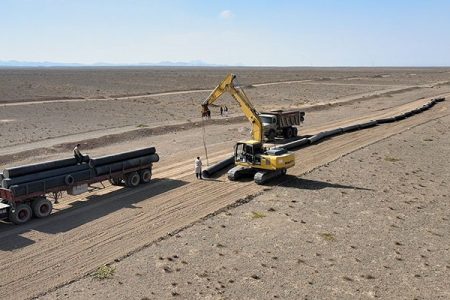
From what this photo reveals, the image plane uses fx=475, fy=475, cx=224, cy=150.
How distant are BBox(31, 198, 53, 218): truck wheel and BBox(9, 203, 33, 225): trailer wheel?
253 millimetres

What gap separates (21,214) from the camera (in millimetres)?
21047

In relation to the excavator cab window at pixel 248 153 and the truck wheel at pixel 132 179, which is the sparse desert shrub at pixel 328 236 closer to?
the excavator cab window at pixel 248 153

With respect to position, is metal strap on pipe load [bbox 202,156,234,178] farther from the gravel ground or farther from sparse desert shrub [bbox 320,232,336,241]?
sparse desert shrub [bbox 320,232,336,241]

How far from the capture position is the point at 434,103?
2766 inches

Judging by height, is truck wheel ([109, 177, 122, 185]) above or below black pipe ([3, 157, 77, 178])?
below

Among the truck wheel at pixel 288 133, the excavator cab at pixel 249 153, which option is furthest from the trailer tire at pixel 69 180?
the truck wheel at pixel 288 133

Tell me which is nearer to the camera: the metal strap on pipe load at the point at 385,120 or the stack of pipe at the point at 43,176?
the stack of pipe at the point at 43,176

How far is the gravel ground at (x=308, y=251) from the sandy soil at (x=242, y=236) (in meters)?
0.06

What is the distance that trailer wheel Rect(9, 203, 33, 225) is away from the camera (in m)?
20.8

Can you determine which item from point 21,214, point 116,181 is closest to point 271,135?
point 116,181

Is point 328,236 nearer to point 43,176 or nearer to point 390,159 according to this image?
point 43,176

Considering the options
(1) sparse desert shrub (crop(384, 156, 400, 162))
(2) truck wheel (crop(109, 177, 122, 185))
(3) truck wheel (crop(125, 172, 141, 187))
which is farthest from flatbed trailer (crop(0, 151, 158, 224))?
(1) sparse desert shrub (crop(384, 156, 400, 162))

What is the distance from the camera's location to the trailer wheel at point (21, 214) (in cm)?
2077

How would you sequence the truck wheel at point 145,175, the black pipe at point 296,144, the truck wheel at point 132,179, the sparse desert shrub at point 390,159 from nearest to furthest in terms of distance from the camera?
1. the truck wheel at point 132,179
2. the truck wheel at point 145,175
3. the sparse desert shrub at point 390,159
4. the black pipe at point 296,144
